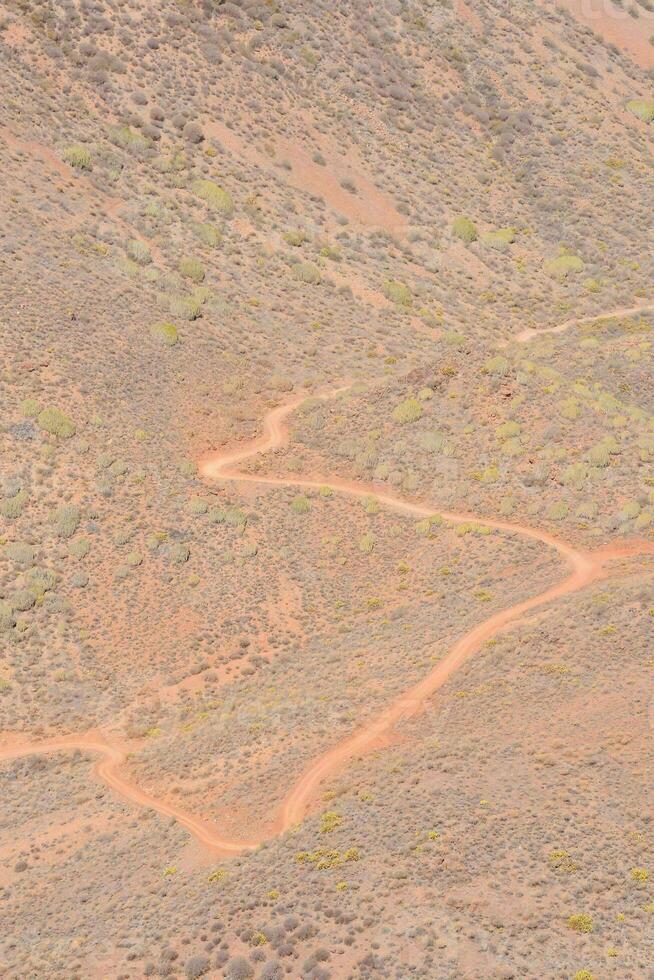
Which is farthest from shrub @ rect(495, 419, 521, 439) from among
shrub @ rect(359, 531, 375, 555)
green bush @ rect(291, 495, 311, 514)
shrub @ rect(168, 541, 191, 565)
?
shrub @ rect(168, 541, 191, 565)

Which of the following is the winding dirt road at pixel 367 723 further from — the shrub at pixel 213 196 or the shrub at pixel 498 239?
the shrub at pixel 498 239

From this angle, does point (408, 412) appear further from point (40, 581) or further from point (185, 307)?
point (40, 581)

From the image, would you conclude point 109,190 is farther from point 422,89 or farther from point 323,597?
point 323,597

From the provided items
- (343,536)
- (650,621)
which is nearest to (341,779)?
(650,621)

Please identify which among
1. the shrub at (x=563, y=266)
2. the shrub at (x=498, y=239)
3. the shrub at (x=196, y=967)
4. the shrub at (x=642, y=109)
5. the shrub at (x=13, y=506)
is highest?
the shrub at (x=642, y=109)

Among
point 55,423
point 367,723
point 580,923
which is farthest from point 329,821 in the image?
point 55,423

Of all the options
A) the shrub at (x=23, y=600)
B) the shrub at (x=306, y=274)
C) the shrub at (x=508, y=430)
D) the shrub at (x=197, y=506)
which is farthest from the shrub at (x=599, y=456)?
the shrub at (x=23, y=600)
